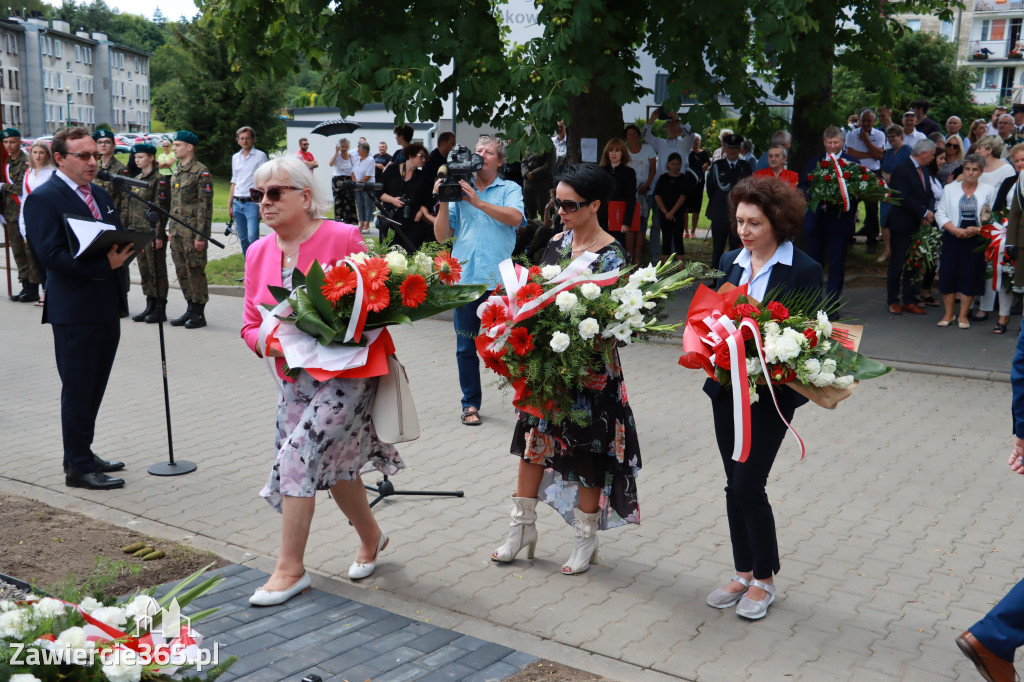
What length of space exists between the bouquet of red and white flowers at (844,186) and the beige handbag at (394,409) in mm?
8685

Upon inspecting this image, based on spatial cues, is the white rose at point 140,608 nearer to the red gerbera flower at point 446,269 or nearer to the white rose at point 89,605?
the white rose at point 89,605

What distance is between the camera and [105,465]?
6637 millimetres

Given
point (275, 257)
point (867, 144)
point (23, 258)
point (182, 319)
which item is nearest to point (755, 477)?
point (275, 257)

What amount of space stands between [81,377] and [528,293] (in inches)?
131

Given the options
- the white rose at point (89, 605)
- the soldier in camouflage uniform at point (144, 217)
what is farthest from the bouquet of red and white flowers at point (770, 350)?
the soldier in camouflage uniform at point (144, 217)

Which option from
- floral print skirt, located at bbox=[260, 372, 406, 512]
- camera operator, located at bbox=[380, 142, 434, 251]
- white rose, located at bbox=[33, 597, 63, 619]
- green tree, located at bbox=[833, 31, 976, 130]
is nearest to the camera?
white rose, located at bbox=[33, 597, 63, 619]

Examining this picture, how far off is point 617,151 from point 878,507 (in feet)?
25.1

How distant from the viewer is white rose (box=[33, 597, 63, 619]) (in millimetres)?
2395

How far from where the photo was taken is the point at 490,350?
4633 millimetres

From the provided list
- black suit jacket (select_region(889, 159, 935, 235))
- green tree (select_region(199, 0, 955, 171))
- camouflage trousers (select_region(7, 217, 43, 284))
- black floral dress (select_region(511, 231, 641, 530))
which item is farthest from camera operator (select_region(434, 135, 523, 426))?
camouflage trousers (select_region(7, 217, 43, 284))

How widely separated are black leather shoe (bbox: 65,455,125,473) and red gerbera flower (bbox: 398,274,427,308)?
3.25 metres

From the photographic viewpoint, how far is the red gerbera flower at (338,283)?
168 inches

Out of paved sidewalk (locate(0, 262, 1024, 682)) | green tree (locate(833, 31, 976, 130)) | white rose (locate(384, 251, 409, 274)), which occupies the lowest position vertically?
paved sidewalk (locate(0, 262, 1024, 682))

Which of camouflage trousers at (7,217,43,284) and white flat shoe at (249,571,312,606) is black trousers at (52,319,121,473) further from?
camouflage trousers at (7,217,43,284)
